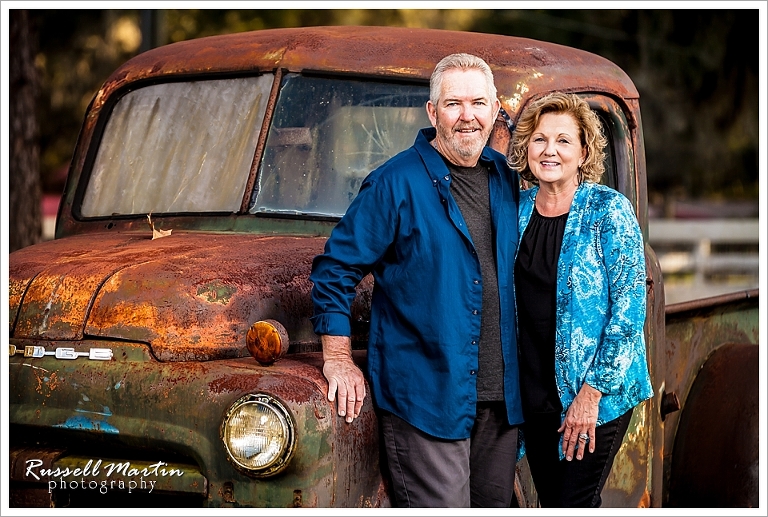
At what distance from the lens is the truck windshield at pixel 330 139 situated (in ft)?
13.5

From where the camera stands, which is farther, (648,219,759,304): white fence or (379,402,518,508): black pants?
(648,219,759,304): white fence

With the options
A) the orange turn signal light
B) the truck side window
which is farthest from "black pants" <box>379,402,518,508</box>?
the truck side window

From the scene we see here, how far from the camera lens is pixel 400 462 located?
10.8 ft

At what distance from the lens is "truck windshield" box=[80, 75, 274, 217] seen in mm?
4230

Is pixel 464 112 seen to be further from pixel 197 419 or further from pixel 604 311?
pixel 197 419

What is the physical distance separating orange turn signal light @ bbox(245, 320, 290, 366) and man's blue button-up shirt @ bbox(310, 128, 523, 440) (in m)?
0.11

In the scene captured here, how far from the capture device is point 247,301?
347 centimetres

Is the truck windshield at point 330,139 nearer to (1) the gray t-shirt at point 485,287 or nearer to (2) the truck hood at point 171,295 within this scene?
(2) the truck hood at point 171,295

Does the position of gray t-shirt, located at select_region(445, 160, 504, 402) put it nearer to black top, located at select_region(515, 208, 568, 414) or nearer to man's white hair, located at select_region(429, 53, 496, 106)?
black top, located at select_region(515, 208, 568, 414)

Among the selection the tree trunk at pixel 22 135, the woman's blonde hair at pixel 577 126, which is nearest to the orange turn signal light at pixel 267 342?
the woman's blonde hair at pixel 577 126

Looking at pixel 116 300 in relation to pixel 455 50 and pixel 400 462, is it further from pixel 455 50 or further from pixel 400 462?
pixel 455 50

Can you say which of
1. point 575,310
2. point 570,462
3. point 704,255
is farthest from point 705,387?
point 704,255

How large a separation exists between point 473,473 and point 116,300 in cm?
120

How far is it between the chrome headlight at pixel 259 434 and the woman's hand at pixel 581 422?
0.86 m
